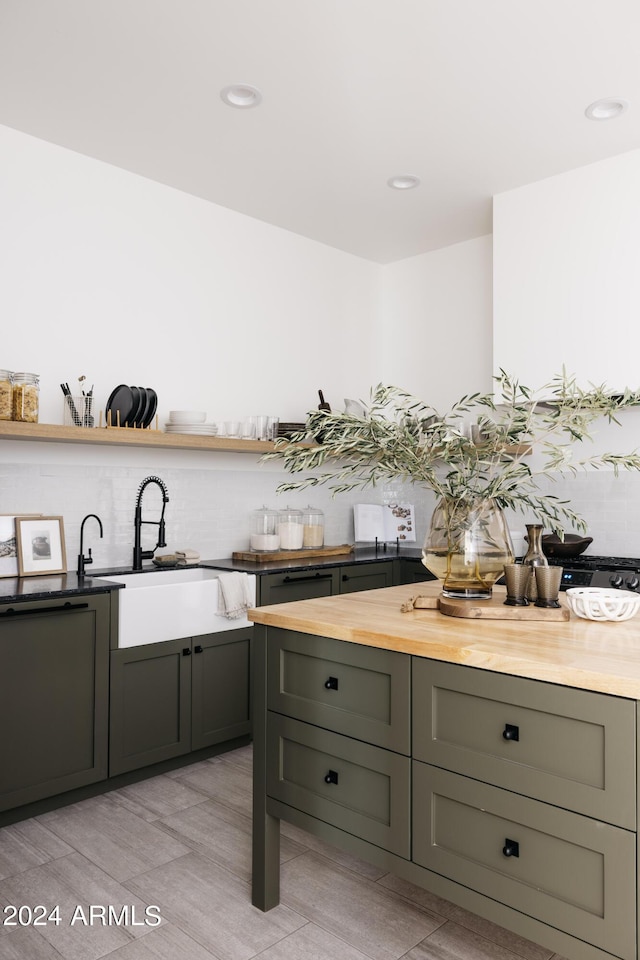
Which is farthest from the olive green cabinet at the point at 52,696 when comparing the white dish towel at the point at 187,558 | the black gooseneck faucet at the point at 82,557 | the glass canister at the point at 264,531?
the glass canister at the point at 264,531

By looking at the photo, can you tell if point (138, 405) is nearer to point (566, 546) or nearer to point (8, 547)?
point (8, 547)

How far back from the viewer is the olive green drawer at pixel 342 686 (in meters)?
2.02

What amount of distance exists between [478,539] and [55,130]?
3119mm

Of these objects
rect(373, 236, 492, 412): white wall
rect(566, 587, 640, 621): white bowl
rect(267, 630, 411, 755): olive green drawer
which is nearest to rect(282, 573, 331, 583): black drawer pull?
rect(267, 630, 411, 755): olive green drawer

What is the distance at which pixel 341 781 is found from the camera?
7.13 ft

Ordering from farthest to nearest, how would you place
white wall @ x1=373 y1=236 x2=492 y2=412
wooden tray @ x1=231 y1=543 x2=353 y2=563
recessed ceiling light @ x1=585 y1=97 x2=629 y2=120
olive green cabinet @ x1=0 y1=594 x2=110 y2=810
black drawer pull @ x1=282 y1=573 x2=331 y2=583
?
1. white wall @ x1=373 y1=236 x2=492 y2=412
2. wooden tray @ x1=231 y1=543 x2=353 y2=563
3. black drawer pull @ x1=282 y1=573 x2=331 y2=583
4. recessed ceiling light @ x1=585 y1=97 x2=629 y2=120
5. olive green cabinet @ x1=0 y1=594 x2=110 y2=810

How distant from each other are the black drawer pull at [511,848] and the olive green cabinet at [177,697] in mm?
2160

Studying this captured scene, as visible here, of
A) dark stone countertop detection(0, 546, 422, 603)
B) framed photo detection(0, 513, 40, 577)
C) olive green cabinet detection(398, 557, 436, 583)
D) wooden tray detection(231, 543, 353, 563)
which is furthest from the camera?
olive green cabinet detection(398, 557, 436, 583)

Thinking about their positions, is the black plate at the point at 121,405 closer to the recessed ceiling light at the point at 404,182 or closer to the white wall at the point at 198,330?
the white wall at the point at 198,330

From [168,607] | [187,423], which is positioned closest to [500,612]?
[168,607]

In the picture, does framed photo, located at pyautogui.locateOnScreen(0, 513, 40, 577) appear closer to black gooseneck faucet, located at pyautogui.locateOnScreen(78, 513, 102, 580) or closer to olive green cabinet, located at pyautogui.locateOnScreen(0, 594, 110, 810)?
black gooseneck faucet, located at pyautogui.locateOnScreen(78, 513, 102, 580)

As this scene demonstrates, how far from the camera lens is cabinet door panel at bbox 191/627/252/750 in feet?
12.4

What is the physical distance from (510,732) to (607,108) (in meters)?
3.16

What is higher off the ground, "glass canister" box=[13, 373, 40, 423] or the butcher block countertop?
"glass canister" box=[13, 373, 40, 423]
